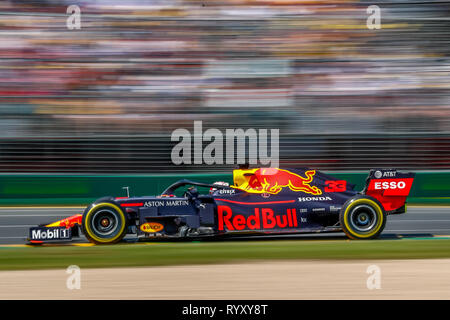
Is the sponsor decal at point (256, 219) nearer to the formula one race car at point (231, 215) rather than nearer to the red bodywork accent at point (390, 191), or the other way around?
the formula one race car at point (231, 215)

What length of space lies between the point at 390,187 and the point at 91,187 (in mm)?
6997

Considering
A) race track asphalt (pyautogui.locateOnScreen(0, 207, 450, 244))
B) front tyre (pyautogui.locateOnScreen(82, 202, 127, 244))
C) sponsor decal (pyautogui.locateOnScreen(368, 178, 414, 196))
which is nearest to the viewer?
front tyre (pyautogui.locateOnScreen(82, 202, 127, 244))

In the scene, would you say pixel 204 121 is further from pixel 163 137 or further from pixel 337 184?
pixel 337 184

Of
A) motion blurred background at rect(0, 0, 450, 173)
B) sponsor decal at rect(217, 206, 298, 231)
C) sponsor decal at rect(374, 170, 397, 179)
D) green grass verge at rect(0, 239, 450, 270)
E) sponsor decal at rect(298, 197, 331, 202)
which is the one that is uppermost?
motion blurred background at rect(0, 0, 450, 173)

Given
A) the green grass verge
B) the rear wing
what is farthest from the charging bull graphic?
the rear wing

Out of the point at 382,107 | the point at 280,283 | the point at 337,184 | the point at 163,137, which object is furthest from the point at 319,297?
the point at 382,107

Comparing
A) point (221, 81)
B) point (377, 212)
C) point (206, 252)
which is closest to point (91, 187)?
point (221, 81)

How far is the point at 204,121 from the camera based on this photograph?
49.0 ft

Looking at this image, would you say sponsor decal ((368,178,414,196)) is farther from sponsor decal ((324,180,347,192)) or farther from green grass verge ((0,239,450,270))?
green grass verge ((0,239,450,270))

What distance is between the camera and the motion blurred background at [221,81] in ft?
Answer: 46.9

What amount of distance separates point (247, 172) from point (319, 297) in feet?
12.0

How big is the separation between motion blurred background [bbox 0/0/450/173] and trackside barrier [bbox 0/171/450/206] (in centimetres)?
21

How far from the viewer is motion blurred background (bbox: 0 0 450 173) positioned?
46.9 ft

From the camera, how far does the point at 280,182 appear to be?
28.4 ft
